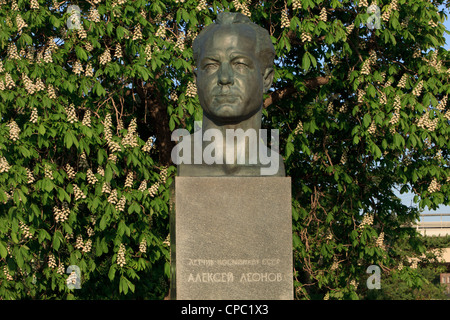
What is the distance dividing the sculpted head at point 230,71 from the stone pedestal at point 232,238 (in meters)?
0.64

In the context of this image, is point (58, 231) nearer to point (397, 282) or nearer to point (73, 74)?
point (73, 74)

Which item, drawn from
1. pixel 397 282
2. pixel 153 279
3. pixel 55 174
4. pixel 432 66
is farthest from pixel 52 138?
pixel 397 282

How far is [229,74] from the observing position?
5805mm

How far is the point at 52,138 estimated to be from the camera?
867cm

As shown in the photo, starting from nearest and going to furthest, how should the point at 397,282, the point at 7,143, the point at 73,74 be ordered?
the point at 7,143 < the point at 73,74 < the point at 397,282

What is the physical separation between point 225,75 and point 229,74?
4 centimetres

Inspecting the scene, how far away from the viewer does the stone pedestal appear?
219 inches

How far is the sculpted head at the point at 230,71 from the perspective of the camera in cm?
583

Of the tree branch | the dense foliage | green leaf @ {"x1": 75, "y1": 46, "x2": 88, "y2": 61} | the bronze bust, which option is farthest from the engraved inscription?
the tree branch

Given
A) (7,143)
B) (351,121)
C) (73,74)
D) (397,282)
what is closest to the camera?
(7,143)

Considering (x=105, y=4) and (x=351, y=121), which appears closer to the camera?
(x=105, y=4)

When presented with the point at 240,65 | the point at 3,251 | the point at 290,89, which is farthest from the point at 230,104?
the point at 290,89

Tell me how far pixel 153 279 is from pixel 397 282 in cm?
1372

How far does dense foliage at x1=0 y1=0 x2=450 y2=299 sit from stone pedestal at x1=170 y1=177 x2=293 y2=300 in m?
2.83
